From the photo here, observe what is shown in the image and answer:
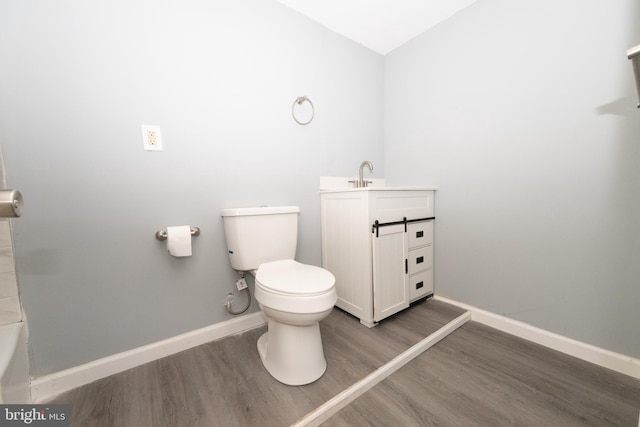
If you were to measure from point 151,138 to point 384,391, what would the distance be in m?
1.55

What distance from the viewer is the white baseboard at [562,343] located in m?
1.06

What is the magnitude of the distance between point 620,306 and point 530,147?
845mm

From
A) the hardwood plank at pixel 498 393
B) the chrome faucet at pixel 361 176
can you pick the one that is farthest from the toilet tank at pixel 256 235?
the hardwood plank at pixel 498 393

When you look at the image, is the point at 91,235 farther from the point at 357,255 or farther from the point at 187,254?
the point at 357,255

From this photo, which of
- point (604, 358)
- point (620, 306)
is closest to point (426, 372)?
point (604, 358)

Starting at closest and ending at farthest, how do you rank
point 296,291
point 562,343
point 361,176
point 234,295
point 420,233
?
1. point 296,291
2. point 562,343
3. point 234,295
4. point 420,233
5. point 361,176

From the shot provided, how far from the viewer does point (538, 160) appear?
4.25ft

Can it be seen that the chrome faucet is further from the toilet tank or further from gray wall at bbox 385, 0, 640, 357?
the toilet tank

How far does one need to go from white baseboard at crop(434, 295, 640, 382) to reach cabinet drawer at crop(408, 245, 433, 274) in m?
0.36

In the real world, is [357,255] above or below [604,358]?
above

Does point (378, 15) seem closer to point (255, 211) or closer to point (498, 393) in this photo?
point (255, 211)

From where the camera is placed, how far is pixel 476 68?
152 cm

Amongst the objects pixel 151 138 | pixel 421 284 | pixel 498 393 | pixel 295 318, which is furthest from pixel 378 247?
pixel 151 138

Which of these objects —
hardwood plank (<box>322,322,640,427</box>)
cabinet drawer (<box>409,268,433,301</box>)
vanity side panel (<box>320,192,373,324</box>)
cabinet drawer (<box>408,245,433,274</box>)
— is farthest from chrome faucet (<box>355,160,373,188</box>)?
hardwood plank (<box>322,322,640,427</box>)
